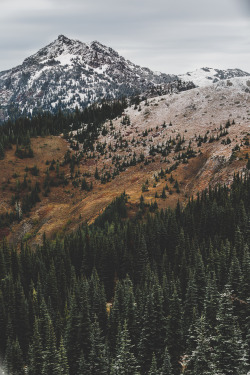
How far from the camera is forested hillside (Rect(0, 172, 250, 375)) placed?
137 ft

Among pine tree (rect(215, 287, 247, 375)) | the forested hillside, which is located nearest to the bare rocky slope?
the forested hillside

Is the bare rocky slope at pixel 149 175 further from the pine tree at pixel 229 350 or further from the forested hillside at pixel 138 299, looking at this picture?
the pine tree at pixel 229 350

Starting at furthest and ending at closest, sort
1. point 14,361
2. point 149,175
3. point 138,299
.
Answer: point 149,175 < point 138,299 < point 14,361

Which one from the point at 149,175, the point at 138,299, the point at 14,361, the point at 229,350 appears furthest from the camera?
the point at 149,175

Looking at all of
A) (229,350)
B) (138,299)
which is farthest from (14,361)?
(229,350)

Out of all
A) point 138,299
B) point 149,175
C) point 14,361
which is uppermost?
point 149,175

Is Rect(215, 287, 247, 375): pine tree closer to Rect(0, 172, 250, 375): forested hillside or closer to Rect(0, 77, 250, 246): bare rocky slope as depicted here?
Rect(0, 172, 250, 375): forested hillside

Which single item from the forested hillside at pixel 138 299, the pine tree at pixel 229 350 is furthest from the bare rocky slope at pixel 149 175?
the pine tree at pixel 229 350

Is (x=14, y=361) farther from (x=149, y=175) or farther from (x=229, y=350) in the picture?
(x=149, y=175)

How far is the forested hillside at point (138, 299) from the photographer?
41844mm

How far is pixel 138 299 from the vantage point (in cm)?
6450

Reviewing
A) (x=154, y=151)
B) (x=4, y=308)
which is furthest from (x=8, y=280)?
(x=154, y=151)

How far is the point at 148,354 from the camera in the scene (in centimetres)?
5009

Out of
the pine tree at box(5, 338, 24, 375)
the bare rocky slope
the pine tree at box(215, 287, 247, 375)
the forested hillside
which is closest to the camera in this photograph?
the pine tree at box(215, 287, 247, 375)
